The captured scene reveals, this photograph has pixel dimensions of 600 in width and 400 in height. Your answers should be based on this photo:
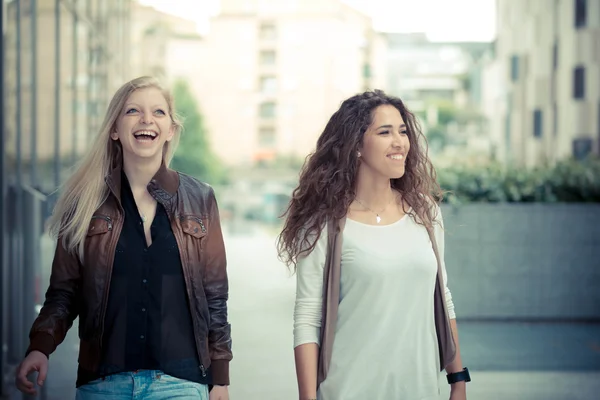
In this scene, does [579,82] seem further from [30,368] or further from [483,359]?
[30,368]

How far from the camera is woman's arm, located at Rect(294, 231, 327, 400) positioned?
3000 mm

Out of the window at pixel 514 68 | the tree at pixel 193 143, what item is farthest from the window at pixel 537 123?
the tree at pixel 193 143

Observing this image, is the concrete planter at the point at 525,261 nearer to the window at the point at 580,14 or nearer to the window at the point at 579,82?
the window at the point at 580,14

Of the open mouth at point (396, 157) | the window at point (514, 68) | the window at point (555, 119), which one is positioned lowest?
the open mouth at point (396, 157)

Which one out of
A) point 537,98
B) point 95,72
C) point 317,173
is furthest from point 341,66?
point 317,173

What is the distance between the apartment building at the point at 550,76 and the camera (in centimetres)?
1898

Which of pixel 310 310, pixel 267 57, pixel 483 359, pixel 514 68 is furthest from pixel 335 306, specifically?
pixel 267 57

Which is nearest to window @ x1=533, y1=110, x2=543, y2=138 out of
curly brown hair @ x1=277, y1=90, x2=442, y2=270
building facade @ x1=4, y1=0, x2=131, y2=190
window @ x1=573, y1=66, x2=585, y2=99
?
window @ x1=573, y1=66, x2=585, y2=99

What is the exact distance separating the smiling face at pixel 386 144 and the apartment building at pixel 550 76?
45.2 ft

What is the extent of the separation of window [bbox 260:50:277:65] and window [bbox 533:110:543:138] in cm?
7137

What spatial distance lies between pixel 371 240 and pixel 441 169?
22.0ft

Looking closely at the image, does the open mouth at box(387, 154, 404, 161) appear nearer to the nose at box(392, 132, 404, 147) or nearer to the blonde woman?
the nose at box(392, 132, 404, 147)

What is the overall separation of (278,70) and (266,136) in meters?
6.60

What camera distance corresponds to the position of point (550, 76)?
21438 mm
